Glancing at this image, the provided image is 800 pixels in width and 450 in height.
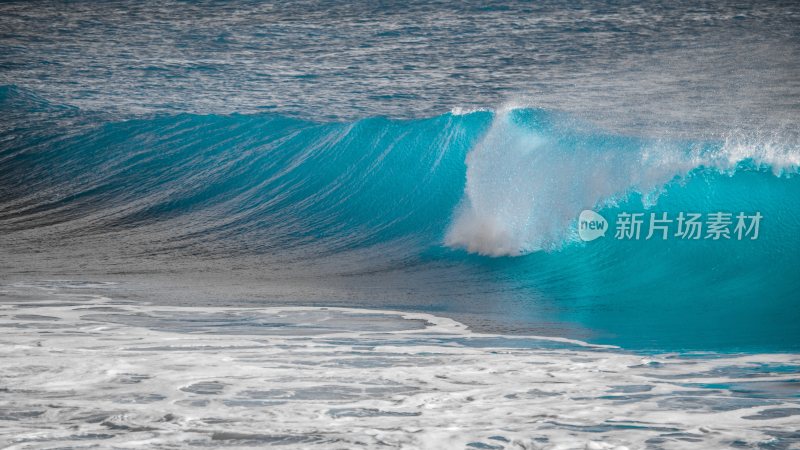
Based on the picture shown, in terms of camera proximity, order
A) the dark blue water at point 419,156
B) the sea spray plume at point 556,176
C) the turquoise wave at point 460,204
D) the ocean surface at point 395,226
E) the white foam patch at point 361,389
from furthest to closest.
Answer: the sea spray plume at point 556,176
the dark blue water at point 419,156
the turquoise wave at point 460,204
the ocean surface at point 395,226
the white foam patch at point 361,389

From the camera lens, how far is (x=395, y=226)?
10312mm

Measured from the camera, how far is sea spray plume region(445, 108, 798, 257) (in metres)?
8.45

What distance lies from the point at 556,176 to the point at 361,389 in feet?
16.9

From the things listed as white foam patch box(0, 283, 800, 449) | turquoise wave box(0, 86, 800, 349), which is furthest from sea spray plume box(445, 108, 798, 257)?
white foam patch box(0, 283, 800, 449)

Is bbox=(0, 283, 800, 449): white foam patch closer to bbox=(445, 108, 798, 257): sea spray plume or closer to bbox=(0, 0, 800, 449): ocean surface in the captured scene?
bbox=(0, 0, 800, 449): ocean surface

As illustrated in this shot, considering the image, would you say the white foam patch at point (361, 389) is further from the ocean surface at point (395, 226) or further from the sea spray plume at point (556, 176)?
the sea spray plume at point (556, 176)

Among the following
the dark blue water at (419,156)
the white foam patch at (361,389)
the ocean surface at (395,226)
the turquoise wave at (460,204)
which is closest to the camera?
the white foam patch at (361,389)

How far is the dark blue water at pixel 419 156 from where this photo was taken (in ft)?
23.7

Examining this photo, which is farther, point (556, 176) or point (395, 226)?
point (395, 226)

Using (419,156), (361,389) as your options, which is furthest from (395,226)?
(361,389)

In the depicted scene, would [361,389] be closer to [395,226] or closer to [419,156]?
[395,226]

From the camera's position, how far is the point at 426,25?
1989 centimetres

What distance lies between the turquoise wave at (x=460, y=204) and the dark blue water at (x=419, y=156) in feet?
0.10

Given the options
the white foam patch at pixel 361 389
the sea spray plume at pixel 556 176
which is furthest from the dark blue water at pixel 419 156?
the white foam patch at pixel 361 389
